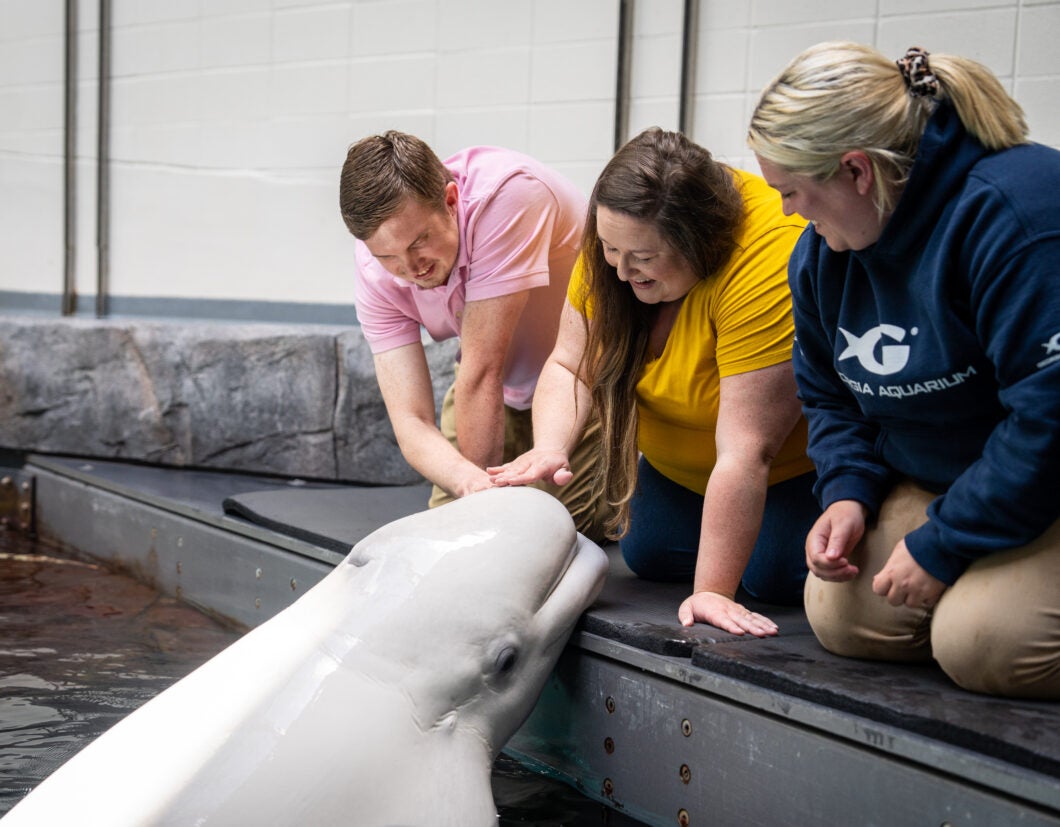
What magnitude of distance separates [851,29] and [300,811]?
372 cm

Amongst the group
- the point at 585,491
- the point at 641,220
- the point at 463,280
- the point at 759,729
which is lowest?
the point at 759,729

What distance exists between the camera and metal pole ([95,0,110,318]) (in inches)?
275

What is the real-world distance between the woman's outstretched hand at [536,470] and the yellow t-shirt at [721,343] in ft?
0.85

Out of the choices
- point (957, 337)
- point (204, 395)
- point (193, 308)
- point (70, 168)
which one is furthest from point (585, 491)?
point (70, 168)

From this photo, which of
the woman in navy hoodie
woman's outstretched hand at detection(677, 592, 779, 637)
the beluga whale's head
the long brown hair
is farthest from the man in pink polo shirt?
the woman in navy hoodie

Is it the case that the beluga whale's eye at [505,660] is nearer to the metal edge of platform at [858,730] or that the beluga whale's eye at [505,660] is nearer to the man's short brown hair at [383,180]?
the metal edge of platform at [858,730]

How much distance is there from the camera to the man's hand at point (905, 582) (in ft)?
7.06

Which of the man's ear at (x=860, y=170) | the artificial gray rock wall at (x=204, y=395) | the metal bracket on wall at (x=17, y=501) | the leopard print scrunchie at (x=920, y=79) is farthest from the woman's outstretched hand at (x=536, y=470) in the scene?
the metal bracket on wall at (x=17, y=501)

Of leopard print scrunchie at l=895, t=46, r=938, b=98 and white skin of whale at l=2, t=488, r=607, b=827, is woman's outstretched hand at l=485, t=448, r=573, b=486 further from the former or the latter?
leopard print scrunchie at l=895, t=46, r=938, b=98

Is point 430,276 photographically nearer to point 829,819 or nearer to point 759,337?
point 759,337

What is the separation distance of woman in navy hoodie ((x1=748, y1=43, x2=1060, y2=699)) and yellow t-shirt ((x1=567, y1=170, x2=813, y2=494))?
1.39ft

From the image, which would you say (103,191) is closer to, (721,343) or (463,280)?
(463,280)

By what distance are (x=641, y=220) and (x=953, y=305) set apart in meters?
0.79

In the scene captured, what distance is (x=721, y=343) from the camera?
2.75m
